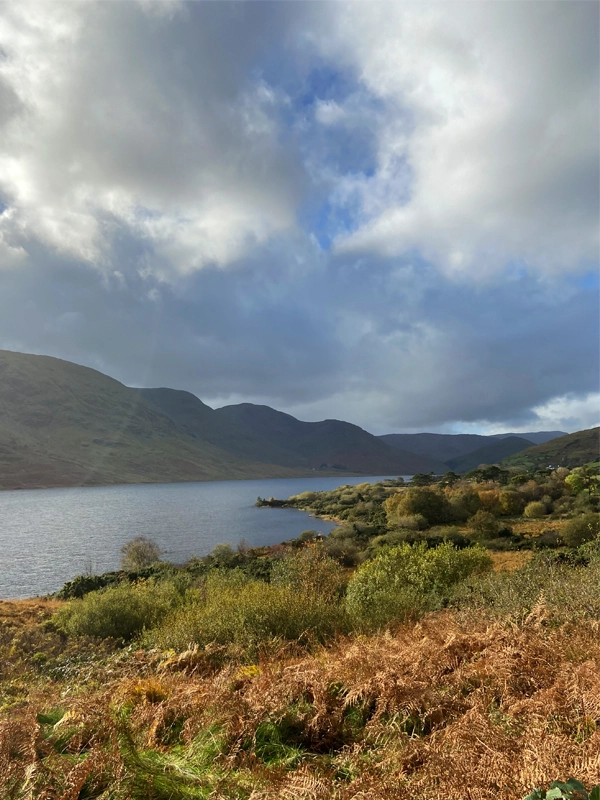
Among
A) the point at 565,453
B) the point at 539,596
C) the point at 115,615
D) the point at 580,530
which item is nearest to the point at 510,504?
the point at 580,530

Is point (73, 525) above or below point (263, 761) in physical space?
below

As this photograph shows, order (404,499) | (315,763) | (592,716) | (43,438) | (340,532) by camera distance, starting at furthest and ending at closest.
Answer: (43,438), (404,499), (340,532), (315,763), (592,716)

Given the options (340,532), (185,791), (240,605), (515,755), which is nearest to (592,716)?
(515,755)

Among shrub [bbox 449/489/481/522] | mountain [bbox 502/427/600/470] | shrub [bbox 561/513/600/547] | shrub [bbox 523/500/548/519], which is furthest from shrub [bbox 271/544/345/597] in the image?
mountain [bbox 502/427/600/470]

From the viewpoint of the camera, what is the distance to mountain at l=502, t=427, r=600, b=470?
128m

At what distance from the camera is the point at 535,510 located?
48.4m

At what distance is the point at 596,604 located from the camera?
25.0ft

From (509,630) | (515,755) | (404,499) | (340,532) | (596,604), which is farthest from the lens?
(404,499)

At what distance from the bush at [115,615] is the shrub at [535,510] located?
39.9m

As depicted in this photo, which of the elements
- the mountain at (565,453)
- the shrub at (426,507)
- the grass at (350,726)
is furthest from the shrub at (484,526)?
the mountain at (565,453)

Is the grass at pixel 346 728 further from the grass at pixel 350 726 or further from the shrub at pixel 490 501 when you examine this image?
the shrub at pixel 490 501

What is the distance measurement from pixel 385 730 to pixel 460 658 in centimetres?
193

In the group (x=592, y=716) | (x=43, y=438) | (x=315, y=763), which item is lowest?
(x=315, y=763)

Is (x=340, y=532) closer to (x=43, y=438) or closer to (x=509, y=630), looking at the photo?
(x=509, y=630)
